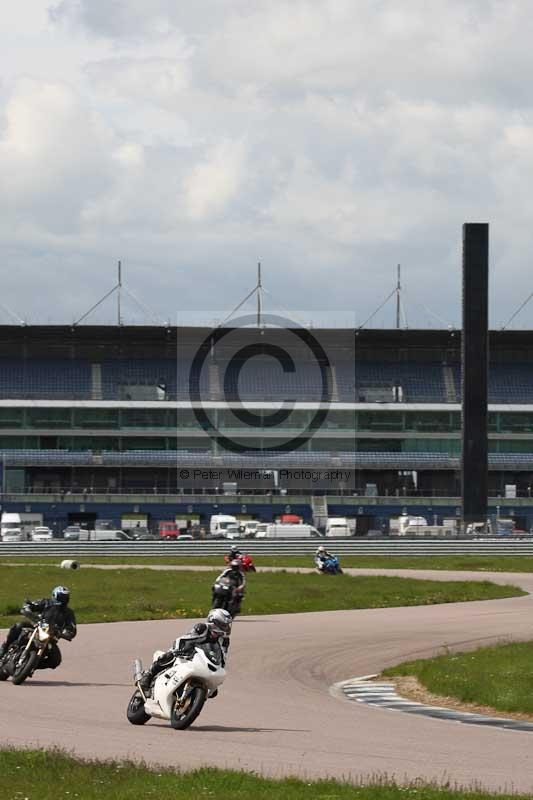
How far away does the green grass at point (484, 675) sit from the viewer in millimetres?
21297

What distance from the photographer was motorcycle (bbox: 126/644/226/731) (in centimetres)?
1670

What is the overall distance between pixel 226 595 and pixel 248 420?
90791 mm

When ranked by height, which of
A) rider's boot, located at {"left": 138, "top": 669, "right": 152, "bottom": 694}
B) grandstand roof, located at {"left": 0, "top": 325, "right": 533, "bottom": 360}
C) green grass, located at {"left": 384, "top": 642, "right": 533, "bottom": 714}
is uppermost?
grandstand roof, located at {"left": 0, "top": 325, "right": 533, "bottom": 360}

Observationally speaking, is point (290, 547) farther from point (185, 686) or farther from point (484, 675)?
point (185, 686)

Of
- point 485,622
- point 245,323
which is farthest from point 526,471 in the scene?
point 485,622

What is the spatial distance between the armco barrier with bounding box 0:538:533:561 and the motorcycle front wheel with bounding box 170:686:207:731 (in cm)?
5879

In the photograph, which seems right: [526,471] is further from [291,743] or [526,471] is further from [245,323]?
[291,743]

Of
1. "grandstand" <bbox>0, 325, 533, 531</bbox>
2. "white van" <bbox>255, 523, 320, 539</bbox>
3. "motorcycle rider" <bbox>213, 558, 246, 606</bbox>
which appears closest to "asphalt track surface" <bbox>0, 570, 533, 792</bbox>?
"motorcycle rider" <bbox>213, 558, 246, 606</bbox>

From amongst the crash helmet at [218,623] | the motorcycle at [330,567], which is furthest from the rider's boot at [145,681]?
the motorcycle at [330,567]

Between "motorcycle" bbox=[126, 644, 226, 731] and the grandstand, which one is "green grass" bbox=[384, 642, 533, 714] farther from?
the grandstand

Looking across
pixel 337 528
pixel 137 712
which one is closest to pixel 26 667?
pixel 137 712

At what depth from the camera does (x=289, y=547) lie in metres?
78.2

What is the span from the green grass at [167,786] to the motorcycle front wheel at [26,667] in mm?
7578

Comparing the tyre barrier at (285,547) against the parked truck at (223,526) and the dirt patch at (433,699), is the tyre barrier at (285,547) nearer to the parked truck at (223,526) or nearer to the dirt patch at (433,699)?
the parked truck at (223,526)
